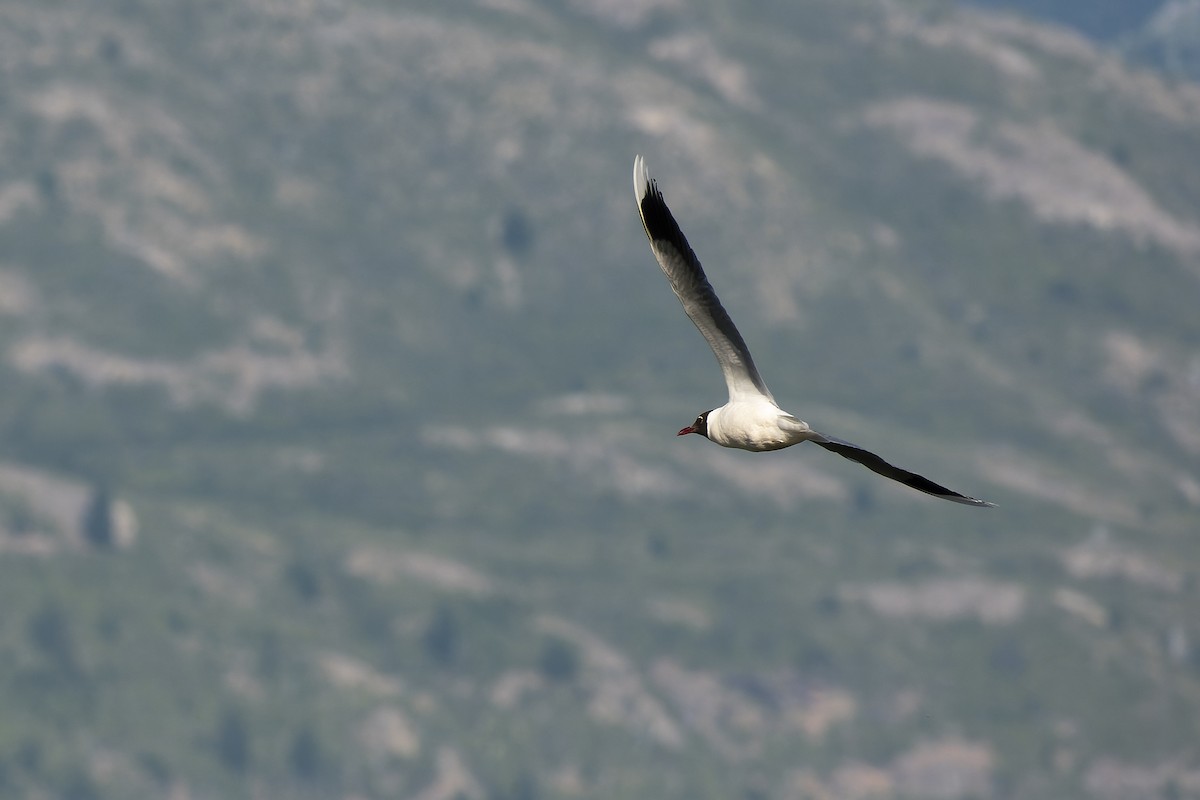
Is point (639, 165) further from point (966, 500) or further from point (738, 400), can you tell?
point (966, 500)

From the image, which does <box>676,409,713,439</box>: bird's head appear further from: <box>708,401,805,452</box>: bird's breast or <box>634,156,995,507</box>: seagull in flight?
<box>708,401,805,452</box>: bird's breast

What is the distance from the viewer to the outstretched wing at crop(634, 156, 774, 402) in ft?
157

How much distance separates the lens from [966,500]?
4328 cm

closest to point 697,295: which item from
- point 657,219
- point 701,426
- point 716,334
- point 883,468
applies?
point 716,334

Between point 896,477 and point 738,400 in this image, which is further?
point 738,400

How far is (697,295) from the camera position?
158ft

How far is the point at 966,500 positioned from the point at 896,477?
7.44 feet

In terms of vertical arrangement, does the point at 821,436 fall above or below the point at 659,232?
below

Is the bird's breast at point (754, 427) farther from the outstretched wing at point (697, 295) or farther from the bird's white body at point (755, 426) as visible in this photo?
the outstretched wing at point (697, 295)

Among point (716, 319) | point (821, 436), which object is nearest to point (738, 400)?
point (716, 319)

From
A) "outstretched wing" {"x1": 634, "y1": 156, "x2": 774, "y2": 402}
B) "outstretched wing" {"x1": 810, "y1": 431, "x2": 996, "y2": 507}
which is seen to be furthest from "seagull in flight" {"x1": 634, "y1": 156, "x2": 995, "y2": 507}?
"outstretched wing" {"x1": 810, "y1": 431, "x2": 996, "y2": 507}

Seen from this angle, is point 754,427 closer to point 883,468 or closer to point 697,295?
point 697,295

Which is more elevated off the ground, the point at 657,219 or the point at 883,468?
the point at 657,219

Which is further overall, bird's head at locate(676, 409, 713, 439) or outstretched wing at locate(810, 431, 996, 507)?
bird's head at locate(676, 409, 713, 439)
